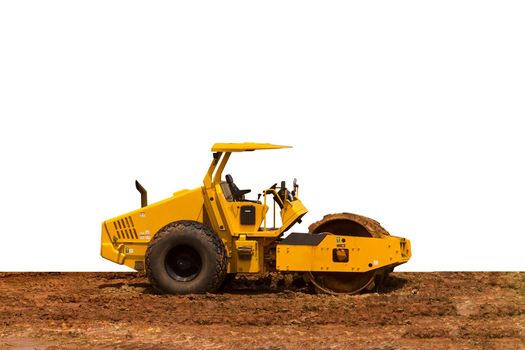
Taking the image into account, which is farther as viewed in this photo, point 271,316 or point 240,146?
point 240,146

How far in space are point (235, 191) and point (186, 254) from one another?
1183 mm

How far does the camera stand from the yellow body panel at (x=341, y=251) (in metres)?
17.1

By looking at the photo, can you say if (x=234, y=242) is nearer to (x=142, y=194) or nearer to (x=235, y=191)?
(x=235, y=191)

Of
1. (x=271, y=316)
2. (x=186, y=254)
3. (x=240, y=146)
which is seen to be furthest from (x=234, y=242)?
(x=271, y=316)

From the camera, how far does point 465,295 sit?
669 inches

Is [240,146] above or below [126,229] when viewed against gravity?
above

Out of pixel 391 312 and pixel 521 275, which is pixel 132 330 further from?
pixel 521 275

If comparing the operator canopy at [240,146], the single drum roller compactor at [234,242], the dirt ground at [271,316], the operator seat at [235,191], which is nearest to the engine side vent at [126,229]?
Result: the single drum roller compactor at [234,242]

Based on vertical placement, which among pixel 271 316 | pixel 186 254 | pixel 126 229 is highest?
pixel 126 229

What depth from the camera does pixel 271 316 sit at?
1526cm

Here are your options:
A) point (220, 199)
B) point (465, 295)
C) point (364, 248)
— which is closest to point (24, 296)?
point (220, 199)

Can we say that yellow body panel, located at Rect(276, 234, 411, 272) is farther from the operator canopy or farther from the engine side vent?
the engine side vent

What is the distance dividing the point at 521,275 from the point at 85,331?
24.4 ft

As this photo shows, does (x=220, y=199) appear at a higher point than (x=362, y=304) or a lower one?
higher
